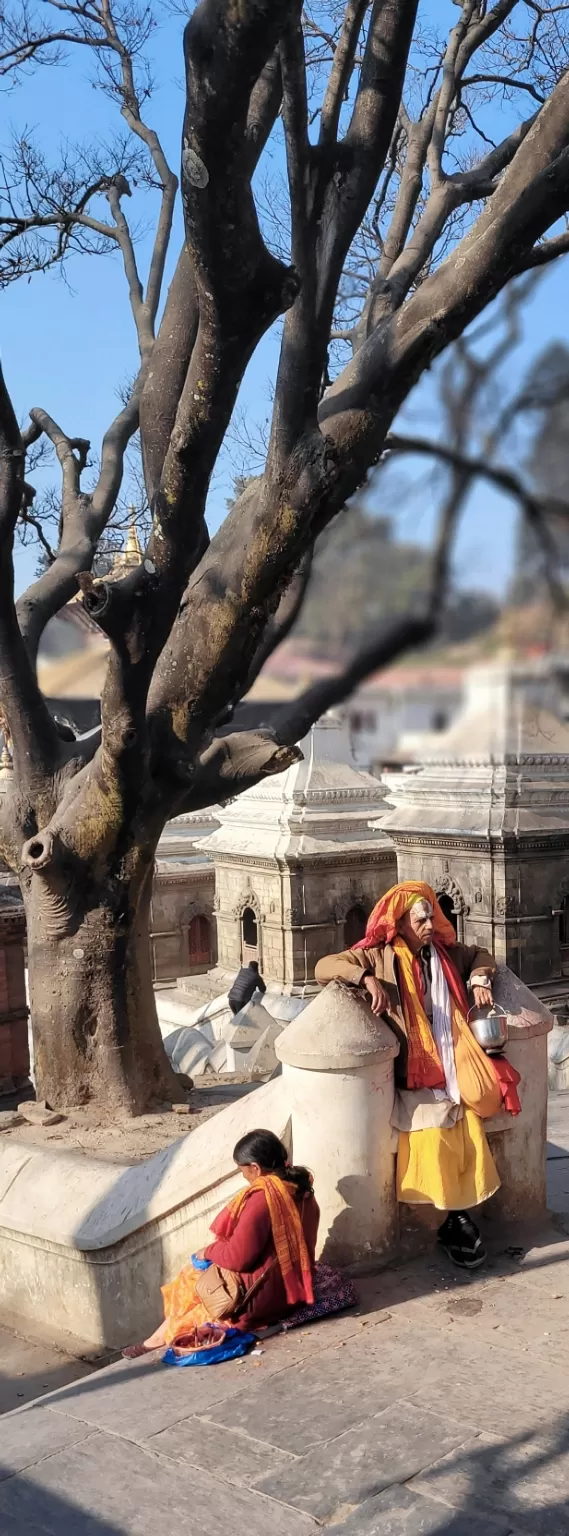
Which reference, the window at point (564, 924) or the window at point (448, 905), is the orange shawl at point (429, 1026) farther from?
the window at point (564, 924)

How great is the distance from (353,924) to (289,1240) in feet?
49.2

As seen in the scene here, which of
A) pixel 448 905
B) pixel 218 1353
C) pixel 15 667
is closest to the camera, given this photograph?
pixel 218 1353

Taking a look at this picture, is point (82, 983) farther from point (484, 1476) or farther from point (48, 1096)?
point (484, 1476)

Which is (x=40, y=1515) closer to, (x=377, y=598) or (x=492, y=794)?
(x=377, y=598)

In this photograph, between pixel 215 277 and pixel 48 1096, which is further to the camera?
pixel 48 1096

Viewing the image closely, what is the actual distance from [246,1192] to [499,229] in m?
3.93

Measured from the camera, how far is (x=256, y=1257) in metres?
4.33

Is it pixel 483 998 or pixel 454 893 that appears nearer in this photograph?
pixel 483 998

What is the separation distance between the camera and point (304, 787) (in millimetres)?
19375

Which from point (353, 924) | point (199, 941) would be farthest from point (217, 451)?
point (199, 941)

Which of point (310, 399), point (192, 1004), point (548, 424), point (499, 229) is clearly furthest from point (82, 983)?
point (192, 1004)

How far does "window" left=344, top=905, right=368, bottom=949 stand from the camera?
62.9ft

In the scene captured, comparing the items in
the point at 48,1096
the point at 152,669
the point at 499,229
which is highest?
the point at 499,229

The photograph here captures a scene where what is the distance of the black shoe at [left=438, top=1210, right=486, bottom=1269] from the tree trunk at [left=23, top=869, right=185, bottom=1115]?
2.98 meters
